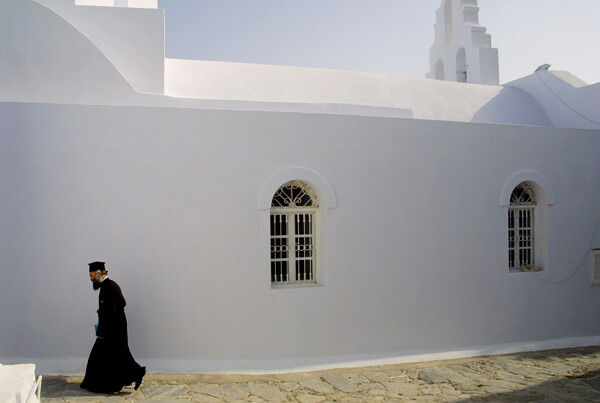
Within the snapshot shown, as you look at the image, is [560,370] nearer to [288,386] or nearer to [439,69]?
[288,386]

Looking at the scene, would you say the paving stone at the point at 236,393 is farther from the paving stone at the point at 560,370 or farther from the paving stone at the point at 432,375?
the paving stone at the point at 560,370

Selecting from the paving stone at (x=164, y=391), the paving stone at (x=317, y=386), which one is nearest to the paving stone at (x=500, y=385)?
the paving stone at (x=317, y=386)

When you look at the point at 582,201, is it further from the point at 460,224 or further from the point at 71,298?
the point at 71,298

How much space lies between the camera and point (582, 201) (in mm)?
7730

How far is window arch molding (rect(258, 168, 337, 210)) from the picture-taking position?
19.3 feet

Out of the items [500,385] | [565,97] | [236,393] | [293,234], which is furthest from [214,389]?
[565,97]

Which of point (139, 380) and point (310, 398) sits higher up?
point (139, 380)

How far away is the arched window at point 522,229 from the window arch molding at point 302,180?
115 inches

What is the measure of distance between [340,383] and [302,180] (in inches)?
89.5

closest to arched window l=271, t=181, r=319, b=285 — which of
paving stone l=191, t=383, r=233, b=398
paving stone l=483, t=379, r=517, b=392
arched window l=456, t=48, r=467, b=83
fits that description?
paving stone l=191, t=383, r=233, b=398

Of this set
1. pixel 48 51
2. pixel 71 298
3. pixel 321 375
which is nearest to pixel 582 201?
pixel 321 375

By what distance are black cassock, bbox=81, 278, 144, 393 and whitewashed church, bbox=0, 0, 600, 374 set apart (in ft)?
1.87

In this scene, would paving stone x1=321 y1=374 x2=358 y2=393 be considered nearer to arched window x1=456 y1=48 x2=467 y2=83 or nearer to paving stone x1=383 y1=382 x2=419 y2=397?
paving stone x1=383 y1=382 x2=419 y2=397

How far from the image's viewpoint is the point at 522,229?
7477mm
